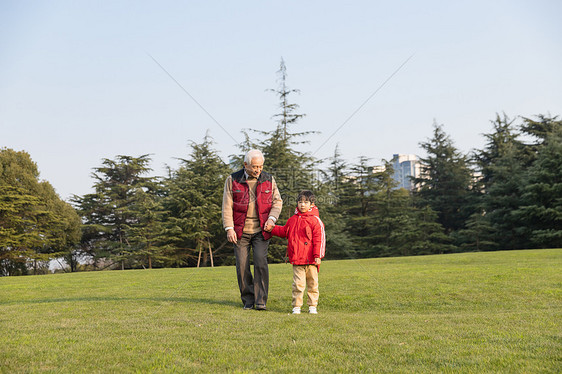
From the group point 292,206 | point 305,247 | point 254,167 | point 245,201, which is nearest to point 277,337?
point 305,247

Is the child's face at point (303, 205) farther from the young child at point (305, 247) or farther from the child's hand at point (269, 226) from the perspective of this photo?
the child's hand at point (269, 226)

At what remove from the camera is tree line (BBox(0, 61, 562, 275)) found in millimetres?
30781

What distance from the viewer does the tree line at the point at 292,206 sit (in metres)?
30.8

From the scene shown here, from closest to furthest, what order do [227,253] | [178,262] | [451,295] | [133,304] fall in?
[133,304], [451,295], [178,262], [227,253]

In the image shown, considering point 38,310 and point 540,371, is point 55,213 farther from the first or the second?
point 540,371

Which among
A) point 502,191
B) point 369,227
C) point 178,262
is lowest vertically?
point 178,262

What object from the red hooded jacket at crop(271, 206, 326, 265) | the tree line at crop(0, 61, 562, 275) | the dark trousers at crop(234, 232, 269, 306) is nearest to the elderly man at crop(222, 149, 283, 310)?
the dark trousers at crop(234, 232, 269, 306)

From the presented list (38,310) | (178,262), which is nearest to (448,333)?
(38,310)

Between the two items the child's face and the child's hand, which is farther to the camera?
the child's hand

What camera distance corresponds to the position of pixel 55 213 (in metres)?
33.1

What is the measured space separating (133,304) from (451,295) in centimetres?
542

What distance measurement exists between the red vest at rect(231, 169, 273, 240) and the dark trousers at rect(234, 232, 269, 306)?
5.0 inches

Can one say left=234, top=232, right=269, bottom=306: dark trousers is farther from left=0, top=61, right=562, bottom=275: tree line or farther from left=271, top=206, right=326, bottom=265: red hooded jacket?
left=0, top=61, right=562, bottom=275: tree line

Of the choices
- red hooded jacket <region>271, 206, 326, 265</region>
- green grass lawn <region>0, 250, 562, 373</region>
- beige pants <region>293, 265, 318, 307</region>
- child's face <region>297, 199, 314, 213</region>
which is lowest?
green grass lawn <region>0, 250, 562, 373</region>
